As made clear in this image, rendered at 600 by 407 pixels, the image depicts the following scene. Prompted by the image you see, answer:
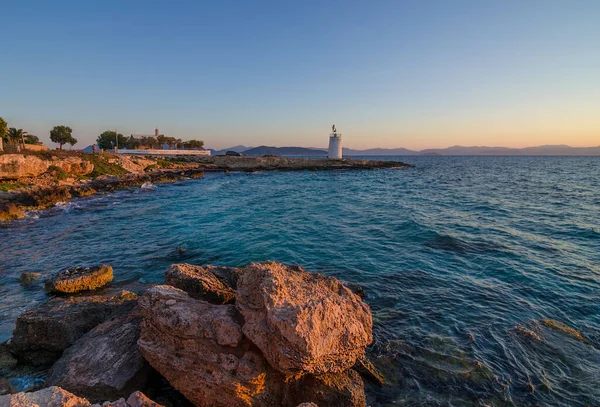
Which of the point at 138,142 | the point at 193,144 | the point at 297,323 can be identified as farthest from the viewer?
the point at 193,144

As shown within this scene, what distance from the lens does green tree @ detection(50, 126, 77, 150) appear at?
7156 centimetres

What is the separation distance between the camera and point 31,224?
69.4 feet

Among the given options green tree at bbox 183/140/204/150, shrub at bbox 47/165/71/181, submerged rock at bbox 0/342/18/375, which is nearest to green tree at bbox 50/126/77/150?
shrub at bbox 47/165/71/181

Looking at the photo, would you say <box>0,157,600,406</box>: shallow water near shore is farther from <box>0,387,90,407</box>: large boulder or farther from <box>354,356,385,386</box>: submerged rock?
<box>0,387,90,407</box>: large boulder

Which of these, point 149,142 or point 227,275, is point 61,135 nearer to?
point 149,142

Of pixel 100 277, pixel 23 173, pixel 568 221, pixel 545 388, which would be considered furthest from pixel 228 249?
pixel 23 173

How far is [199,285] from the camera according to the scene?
23.4ft

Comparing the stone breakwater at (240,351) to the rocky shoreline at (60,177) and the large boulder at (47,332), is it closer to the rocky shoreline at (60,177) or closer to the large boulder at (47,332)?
the large boulder at (47,332)

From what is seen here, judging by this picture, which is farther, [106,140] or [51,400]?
[106,140]

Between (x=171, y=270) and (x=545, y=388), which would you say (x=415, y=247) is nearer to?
(x=545, y=388)

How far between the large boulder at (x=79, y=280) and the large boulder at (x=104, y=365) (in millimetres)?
4923

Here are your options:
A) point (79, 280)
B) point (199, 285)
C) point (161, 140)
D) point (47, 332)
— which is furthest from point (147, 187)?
point (161, 140)

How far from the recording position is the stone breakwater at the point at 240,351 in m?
4.93

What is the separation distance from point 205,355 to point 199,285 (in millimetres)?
2185
